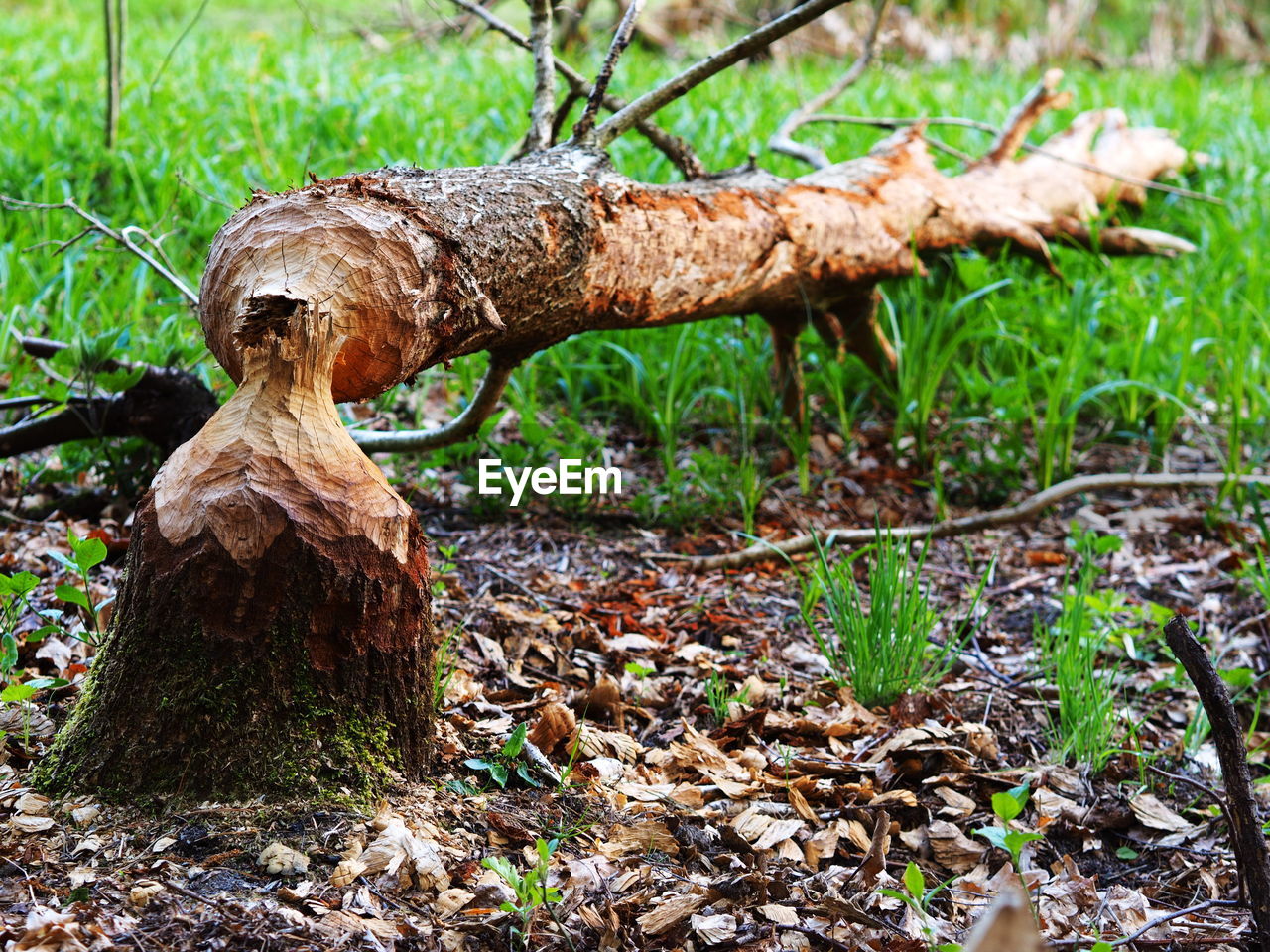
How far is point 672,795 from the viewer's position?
Answer: 176 centimetres

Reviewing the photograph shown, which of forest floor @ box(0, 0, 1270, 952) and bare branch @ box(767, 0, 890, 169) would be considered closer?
forest floor @ box(0, 0, 1270, 952)

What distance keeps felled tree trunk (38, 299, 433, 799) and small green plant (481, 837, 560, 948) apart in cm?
30

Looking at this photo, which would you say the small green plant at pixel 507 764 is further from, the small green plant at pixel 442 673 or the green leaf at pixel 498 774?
the small green plant at pixel 442 673

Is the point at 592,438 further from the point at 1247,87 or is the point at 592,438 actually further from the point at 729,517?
the point at 1247,87

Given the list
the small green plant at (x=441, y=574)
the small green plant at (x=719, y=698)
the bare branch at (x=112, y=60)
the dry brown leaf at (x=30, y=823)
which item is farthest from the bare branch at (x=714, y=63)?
the bare branch at (x=112, y=60)

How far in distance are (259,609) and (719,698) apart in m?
1.01

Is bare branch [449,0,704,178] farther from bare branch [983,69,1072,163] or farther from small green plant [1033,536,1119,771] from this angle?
bare branch [983,69,1072,163]

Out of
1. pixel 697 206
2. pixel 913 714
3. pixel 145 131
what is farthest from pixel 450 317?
pixel 145 131

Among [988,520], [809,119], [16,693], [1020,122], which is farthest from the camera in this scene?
[1020,122]

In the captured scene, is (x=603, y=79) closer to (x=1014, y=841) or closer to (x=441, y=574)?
(x=441, y=574)

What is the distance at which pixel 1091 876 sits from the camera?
1.72 metres

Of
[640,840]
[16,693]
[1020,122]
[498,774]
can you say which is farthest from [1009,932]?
[1020,122]

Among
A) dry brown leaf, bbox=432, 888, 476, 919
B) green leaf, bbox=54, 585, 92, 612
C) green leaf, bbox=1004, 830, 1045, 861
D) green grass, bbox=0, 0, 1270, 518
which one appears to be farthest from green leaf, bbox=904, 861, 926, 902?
green grass, bbox=0, 0, 1270, 518

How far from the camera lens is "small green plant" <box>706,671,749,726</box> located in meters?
2.04
